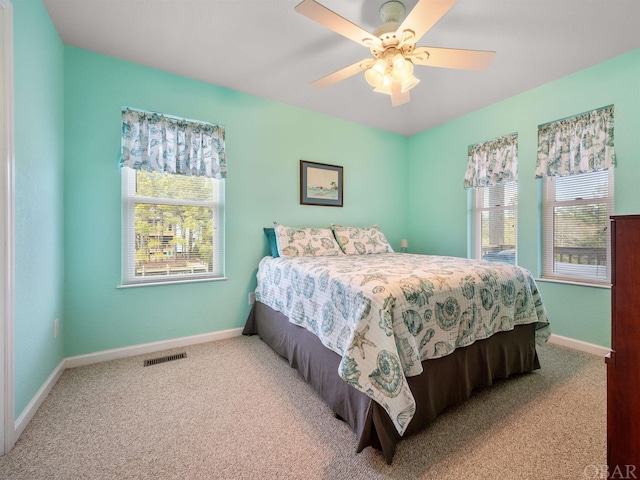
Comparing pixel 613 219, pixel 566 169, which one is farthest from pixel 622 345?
pixel 566 169

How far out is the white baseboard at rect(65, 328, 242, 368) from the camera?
2225 mm

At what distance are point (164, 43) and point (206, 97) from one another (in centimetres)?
58

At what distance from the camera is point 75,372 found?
2.12 m

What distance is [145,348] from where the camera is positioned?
8.06ft

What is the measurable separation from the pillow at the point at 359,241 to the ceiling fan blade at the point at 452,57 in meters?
1.81

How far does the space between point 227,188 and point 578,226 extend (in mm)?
3503

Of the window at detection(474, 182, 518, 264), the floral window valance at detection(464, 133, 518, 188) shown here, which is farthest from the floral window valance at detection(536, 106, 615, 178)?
the window at detection(474, 182, 518, 264)

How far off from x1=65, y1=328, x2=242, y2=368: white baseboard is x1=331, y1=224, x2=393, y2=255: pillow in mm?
1478

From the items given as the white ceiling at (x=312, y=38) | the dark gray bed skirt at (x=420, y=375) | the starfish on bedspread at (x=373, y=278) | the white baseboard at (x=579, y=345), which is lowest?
the white baseboard at (x=579, y=345)

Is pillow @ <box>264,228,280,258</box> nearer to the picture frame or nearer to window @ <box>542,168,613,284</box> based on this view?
the picture frame

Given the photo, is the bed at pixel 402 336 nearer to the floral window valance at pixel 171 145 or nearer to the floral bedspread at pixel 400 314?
the floral bedspread at pixel 400 314

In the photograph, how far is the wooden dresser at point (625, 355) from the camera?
34.5 inches

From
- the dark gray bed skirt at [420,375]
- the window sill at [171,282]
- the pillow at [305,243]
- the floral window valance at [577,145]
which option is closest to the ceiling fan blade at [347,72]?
the pillow at [305,243]

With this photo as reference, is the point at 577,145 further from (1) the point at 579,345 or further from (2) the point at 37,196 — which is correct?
(2) the point at 37,196
